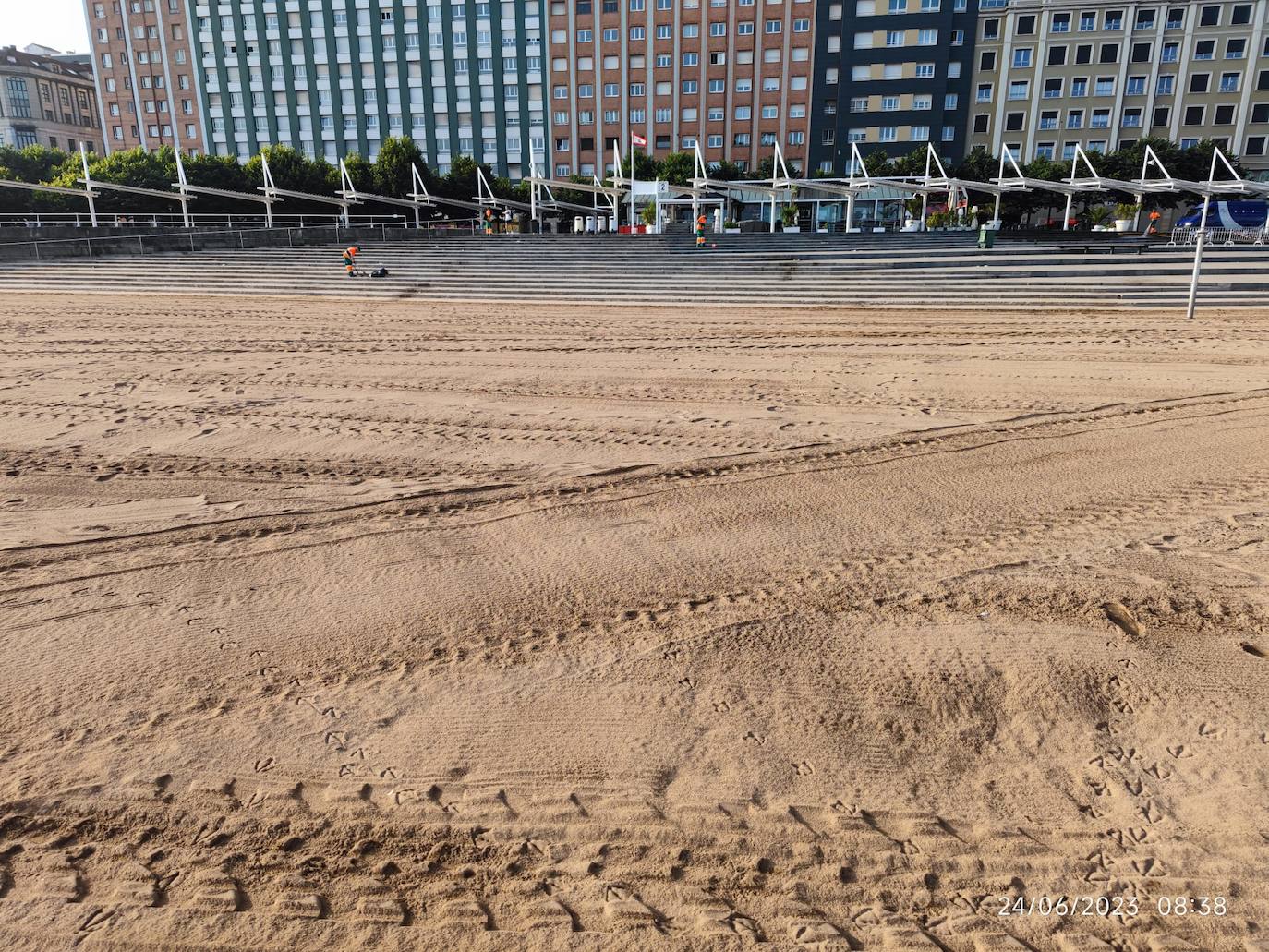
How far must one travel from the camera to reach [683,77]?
7525 cm

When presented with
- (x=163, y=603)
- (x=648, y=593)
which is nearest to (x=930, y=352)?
(x=648, y=593)

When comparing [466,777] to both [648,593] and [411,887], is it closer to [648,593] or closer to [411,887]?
[411,887]

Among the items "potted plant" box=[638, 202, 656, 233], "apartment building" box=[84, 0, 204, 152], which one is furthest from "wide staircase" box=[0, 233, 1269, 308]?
"apartment building" box=[84, 0, 204, 152]

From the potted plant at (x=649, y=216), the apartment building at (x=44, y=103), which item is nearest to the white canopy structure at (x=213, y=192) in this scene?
the potted plant at (x=649, y=216)

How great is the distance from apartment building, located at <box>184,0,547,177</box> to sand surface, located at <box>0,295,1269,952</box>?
75209 mm

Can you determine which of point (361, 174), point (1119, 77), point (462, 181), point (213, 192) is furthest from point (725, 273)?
point (1119, 77)

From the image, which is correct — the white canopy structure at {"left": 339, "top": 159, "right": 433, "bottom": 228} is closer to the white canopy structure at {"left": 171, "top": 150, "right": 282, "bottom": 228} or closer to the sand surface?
the white canopy structure at {"left": 171, "top": 150, "right": 282, "bottom": 228}

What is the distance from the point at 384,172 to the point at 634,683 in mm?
67298

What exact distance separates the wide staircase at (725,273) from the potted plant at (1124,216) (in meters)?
16.4

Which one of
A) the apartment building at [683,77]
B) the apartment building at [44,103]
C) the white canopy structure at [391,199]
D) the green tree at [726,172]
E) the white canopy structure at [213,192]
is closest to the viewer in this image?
the white canopy structure at [213,192]

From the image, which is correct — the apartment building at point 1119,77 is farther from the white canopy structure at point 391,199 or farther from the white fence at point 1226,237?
the white canopy structure at point 391,199

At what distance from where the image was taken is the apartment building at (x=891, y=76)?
2746 inches

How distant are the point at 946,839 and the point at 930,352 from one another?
12955 mm

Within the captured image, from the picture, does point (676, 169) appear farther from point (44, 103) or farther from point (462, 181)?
point (44, 103)
